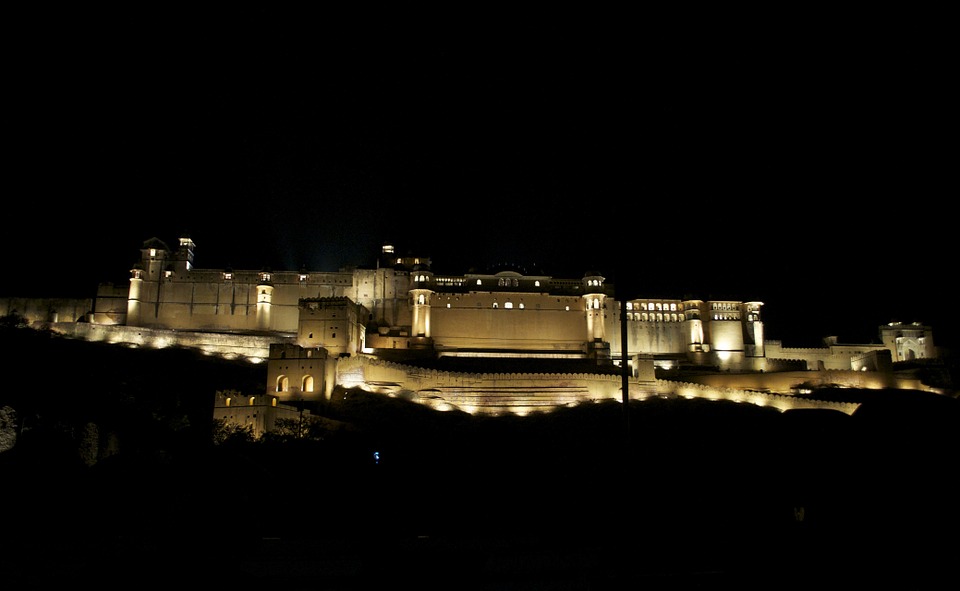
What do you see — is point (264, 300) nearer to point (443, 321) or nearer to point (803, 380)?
point (443, 321)

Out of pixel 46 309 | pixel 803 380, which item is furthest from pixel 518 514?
pixel 46 309

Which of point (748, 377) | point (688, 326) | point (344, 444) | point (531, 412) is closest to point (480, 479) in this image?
point (344, 444)

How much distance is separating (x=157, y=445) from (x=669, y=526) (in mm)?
32910

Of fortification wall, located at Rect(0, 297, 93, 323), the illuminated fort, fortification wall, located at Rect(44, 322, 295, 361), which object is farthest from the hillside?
fortification wall, located at Rect(0, 297, 93, 323)

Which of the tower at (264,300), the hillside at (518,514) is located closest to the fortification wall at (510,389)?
the hillside at (518,514)

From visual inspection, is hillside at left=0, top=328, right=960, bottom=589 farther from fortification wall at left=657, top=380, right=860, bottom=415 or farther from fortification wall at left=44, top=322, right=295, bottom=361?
fortification wall at left=44, top=322, right=295, bottom=361

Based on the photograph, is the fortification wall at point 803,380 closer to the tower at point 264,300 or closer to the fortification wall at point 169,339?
the fortification wall at point 169,339

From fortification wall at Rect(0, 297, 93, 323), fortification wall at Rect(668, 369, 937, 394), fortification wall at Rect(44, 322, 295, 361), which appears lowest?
fortification wall at Rect(668, 369, 937, 394)

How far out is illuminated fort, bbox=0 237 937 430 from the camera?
61656mm

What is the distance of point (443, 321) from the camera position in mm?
72875

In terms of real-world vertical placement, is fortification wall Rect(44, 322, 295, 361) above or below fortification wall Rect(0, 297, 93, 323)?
below

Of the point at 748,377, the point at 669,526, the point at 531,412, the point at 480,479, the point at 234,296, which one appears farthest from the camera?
the point at 234,296

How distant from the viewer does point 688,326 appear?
7431 centimetres

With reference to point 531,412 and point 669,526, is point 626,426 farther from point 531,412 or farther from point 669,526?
point 531,412
